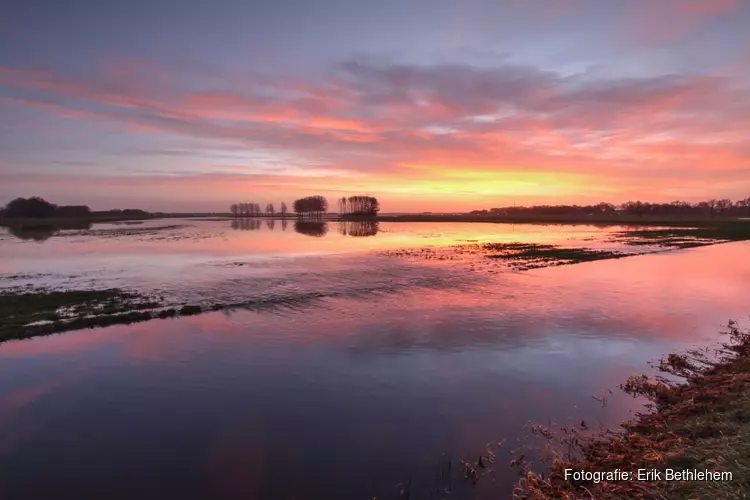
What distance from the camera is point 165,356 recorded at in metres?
16.4

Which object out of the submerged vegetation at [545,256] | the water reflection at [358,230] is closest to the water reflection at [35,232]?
the water reflection at [358,230]

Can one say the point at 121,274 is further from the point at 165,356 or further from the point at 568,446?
the point at 568,446

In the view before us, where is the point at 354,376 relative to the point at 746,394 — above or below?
below

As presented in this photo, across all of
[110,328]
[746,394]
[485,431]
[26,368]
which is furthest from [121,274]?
[746,394]

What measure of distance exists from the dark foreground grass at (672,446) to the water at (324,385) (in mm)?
915

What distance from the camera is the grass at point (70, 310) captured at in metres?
19.7

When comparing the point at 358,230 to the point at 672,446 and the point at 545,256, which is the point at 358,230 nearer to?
the point at 545,256

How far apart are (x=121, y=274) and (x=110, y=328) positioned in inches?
714

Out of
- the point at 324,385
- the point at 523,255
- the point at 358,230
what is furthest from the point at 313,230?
the point at 324,385

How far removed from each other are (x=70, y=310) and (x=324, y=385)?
1872 centimetres

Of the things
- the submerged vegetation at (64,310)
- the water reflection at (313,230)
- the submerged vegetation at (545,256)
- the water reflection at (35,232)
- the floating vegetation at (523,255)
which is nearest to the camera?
the submerged vegetation at (64,310)

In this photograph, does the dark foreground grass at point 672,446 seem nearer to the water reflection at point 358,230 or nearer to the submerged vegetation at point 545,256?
the submerged vegetation at point 545,256

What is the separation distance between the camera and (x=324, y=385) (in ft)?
45.2

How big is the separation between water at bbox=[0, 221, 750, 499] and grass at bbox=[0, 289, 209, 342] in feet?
4.29
